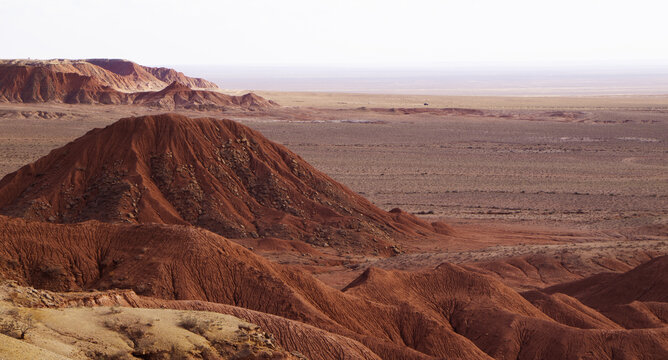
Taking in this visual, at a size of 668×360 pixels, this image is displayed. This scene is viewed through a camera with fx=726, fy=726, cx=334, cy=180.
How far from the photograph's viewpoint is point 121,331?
10844mm

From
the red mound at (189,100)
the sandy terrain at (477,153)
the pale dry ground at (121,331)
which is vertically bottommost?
the sandy terrain at (477,153)

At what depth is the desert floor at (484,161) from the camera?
3431 cm

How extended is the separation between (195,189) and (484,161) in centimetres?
3376

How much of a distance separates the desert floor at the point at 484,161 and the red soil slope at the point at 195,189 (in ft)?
7.97

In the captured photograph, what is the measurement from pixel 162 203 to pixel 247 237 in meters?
3.60

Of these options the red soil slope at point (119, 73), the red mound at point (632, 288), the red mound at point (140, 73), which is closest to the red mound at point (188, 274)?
the red mound at point (632, 288)

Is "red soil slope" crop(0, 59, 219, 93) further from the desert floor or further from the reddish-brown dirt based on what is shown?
the desert floor

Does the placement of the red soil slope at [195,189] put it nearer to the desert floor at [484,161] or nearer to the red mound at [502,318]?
the desert floor at [484,161]

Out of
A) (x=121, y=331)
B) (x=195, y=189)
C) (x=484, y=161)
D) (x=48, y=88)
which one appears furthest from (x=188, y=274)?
(x=48, y=88)

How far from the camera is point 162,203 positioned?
28562 millimetres

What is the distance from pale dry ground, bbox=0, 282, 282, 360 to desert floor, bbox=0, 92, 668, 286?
41.8 ft

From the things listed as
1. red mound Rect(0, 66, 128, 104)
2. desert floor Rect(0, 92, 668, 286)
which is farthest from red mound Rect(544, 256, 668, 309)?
red mound Rect(0, 66, 128, 104)

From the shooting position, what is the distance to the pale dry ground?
988 cm

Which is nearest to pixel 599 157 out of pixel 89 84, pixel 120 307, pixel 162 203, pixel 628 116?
pixel 628 116
